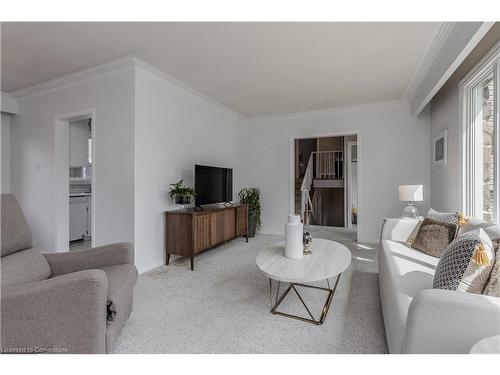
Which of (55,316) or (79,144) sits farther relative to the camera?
(79,144)

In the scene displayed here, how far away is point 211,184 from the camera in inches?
152

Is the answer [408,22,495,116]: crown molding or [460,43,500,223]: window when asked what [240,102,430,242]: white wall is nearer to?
[408,22,495,116]: crown molding

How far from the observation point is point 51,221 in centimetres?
368

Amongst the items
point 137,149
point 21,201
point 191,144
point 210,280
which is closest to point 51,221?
point 21,201

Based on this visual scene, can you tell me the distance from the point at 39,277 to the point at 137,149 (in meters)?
1.62

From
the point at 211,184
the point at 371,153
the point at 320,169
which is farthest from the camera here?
the point at 320,169

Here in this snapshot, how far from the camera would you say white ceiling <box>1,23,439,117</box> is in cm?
227

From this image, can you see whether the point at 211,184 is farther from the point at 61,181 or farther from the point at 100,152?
the point at 61,181

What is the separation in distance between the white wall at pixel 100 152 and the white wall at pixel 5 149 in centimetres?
54

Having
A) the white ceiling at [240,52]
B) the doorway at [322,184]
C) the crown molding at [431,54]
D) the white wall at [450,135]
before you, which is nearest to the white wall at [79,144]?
the white ceiling at [240,52]

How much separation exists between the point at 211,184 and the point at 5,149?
3517 millimetres

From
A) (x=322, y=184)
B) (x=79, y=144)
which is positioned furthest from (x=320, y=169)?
(x=79, y=144)

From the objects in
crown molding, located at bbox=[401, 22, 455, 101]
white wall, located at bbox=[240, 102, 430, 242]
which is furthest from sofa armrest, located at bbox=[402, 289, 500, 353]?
white wall, located at bbox=[240, 102, 430, 242]
